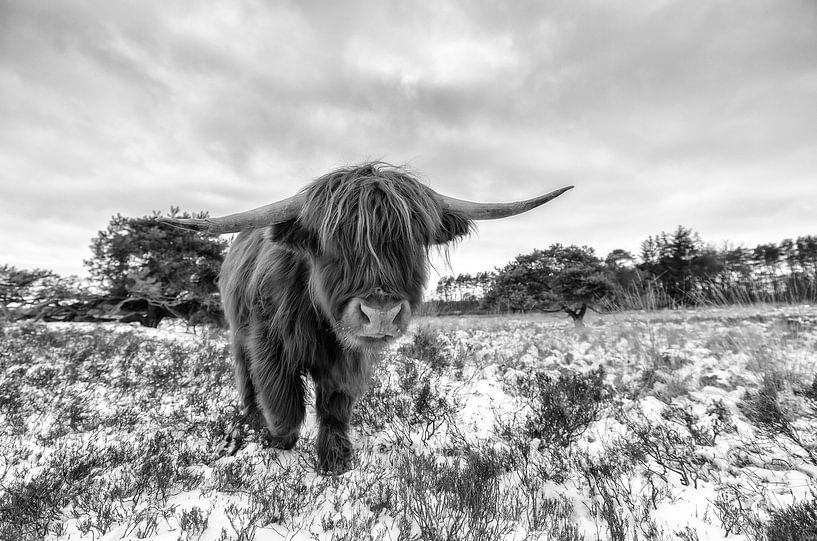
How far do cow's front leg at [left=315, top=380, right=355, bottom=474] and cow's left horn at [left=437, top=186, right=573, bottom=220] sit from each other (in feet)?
5.85

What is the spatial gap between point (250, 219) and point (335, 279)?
75 cm

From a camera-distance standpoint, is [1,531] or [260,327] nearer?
[1,531]

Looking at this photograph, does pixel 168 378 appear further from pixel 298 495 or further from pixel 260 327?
pixel 298 495

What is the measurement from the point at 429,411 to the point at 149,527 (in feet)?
7.76

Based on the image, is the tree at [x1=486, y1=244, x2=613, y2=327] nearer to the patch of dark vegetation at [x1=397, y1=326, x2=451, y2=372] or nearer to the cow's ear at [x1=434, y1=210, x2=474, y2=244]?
the patch of dark vegetation at [x1=397, y1=326, x2=451, y2=372]

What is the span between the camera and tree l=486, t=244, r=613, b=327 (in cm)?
1712

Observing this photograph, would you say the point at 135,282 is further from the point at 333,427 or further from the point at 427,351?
the point at 333,427

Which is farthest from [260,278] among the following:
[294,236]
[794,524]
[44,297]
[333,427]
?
[44,297]

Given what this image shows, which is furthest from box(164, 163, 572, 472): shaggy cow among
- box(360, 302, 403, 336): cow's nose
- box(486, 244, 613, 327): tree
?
box(486, 244, 613, 327): tree

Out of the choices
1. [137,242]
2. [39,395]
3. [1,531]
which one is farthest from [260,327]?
[137,242]

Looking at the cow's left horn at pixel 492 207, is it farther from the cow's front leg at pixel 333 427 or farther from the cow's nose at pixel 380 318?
the cow's front leg at pixel 333 427

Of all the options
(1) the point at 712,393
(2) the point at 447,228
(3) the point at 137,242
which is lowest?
(1) the point at 712,393

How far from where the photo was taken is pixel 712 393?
13.5 ft

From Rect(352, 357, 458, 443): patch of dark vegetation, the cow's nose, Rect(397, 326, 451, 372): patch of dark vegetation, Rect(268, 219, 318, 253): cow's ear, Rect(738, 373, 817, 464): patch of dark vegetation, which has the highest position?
Rect(268, 219, 318, 253): cow's ear
